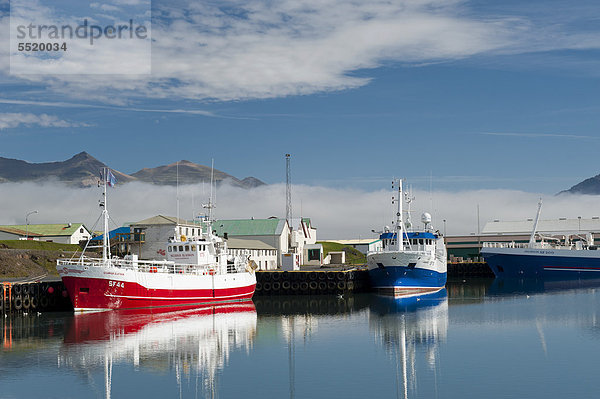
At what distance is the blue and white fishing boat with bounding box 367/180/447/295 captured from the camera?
2884 inches

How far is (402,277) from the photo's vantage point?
7388 cm

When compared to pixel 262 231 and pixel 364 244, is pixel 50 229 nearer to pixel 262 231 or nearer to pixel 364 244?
pixel 262 231

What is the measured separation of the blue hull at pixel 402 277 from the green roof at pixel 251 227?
140 ft

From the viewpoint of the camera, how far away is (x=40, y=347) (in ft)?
133

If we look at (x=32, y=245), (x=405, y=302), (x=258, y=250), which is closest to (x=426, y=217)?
(x=405, y=302)

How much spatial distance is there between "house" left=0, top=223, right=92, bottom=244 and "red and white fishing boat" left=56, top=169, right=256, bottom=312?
64.1 m

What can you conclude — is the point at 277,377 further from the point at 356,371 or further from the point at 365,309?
the point at 365,309

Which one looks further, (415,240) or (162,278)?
(415,240)

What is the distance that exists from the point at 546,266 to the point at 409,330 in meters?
70.1

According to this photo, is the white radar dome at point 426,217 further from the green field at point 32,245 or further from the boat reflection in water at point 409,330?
the green field at point 32,245

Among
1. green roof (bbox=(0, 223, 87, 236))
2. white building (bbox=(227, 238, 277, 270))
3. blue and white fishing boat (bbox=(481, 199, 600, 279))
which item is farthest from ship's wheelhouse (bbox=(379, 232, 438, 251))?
green roof (bbox=(0, 223, 87, 236))

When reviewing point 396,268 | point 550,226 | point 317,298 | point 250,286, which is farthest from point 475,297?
point 550,226

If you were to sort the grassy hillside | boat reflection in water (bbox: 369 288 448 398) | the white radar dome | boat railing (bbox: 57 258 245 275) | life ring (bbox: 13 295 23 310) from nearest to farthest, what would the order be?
boat reflection in water (bbox: 369 288 448 398), boat railing (bbox: 57 258 245 275), life ring (bbox: 13 295 23 310), the white radar dome, the grassy hillside

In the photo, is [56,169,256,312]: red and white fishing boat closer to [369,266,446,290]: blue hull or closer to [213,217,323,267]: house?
[369,266,446,290]: blue hull
